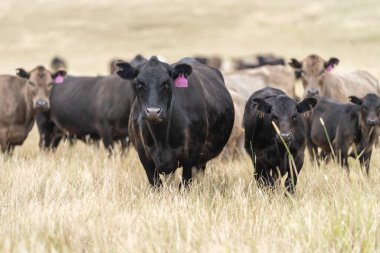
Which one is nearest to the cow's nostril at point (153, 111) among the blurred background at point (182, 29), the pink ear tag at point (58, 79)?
the pink ear tag at point (58, 79)

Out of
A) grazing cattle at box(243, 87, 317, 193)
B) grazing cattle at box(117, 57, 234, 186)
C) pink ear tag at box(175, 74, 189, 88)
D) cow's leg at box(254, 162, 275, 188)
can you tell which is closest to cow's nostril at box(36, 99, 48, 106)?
grazing cattle at box(117, 57, 234, 186)

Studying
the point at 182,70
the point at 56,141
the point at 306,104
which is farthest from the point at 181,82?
the point at 56,141

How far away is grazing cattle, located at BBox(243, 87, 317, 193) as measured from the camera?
6613 mm

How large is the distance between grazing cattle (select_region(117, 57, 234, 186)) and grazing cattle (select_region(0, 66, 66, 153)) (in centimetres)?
335

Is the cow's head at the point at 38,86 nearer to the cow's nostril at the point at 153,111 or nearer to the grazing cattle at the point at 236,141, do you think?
the grazing cattle at the point at 236,141

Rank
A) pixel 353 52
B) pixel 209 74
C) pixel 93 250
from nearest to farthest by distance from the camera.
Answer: pixel 93 250
pixel 209 74
pixel 353 52

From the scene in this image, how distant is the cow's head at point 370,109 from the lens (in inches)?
331

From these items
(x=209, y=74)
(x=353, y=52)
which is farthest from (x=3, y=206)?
(x=353, y=52)

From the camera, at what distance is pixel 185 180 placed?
266 inches

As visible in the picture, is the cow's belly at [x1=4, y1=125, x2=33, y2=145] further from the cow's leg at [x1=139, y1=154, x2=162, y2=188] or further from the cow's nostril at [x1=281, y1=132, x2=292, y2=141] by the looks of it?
the cow's nostril at [x1=281, y1=132, x2=292, y2=141]

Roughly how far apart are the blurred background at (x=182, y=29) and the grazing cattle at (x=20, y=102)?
4522cm

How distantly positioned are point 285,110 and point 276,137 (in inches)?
11.0

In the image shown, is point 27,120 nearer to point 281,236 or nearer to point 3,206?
point 3,206

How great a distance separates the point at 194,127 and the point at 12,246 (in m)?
2.92
